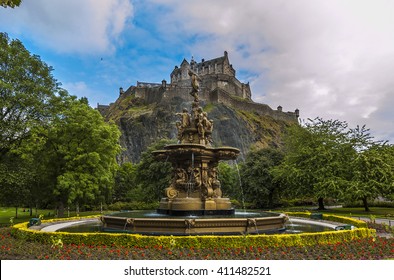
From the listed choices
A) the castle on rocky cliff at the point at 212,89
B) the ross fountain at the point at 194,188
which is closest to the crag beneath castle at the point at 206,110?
the castle on rocky cliff at the point at 212,89

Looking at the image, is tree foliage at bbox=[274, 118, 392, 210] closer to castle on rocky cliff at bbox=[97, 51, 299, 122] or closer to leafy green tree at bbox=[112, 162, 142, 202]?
leafy green tree at bbox=[112, 162, 142, 202]

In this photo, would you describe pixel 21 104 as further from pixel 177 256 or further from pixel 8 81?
pixel 177 256

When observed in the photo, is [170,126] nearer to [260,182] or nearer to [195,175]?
[260,182]

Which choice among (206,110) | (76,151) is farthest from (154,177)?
(206,110)

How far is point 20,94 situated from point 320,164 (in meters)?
29.2

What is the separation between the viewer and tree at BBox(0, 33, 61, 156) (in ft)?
70.7

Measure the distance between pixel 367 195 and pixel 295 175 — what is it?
7.54 metres

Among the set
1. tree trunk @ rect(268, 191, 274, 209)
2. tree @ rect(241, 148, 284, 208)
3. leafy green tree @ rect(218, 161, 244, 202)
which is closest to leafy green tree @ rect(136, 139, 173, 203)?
leafy green tree @ rect(218, 161, 244, 202)

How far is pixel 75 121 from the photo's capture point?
2622 cm

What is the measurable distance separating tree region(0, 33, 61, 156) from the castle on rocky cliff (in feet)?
227

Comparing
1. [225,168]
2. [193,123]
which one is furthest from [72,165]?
[225,168]

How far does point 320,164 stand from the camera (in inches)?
1367

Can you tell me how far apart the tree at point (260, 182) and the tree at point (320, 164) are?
6.26ft

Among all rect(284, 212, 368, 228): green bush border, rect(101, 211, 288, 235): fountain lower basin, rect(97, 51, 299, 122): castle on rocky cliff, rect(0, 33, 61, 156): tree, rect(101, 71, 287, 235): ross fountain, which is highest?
rect(97, 51, 299, 122): castle on rocky cliff
